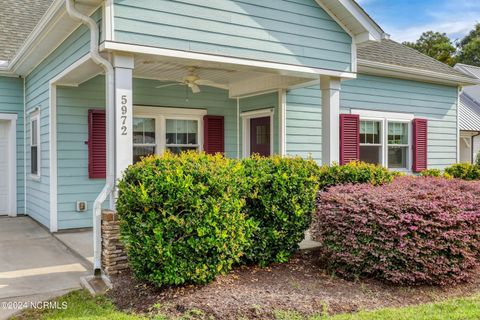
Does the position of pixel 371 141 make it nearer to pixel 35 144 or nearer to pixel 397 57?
pixel 397 57

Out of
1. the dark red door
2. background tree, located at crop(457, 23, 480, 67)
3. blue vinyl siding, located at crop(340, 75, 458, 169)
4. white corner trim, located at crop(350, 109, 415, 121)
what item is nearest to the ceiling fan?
the dark red door

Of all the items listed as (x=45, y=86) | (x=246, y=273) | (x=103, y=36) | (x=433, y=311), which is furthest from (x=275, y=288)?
(x=45, y=86)

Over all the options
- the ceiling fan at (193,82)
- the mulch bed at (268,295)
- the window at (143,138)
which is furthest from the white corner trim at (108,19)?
the window at (143,138)

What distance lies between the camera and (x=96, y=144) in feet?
25.5

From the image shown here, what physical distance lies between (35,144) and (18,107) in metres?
1.25

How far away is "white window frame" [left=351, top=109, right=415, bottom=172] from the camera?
32.5ft

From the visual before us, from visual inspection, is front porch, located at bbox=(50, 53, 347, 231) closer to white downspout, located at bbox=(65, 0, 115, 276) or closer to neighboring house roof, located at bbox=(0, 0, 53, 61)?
white downspout, located at bbox=(65, 0, 115, 276)

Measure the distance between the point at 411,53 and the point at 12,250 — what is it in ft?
35.2

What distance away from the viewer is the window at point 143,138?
8188 millimetres

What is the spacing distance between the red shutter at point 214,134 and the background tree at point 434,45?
3454 centimetres

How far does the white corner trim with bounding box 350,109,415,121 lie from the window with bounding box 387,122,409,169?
0.16 m

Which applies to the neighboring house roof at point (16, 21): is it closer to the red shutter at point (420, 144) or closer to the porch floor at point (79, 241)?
the porch floor at point (79, 241)

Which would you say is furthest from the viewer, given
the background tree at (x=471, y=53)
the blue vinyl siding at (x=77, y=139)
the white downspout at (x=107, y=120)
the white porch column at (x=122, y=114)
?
the background tree at (x=471, y=53)

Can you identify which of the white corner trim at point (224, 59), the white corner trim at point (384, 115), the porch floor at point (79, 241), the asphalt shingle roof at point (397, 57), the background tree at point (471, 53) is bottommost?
the porch floor at point (79, 241)
